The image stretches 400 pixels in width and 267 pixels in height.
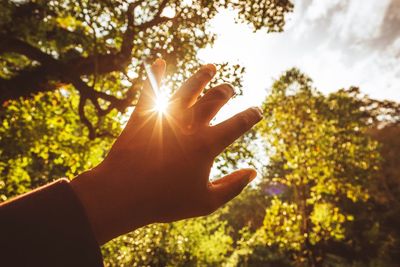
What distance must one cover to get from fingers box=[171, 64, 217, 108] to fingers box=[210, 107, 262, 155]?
293mm

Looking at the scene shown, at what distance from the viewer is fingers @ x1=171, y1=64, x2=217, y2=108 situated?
6.74ft

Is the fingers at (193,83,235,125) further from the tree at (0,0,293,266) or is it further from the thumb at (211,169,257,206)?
the tree at (0,0,293,266)

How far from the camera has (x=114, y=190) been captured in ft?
5.15

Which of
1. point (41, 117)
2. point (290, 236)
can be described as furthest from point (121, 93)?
point (290, 236)

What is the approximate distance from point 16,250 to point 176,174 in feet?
2.83

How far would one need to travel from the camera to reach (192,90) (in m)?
2.08

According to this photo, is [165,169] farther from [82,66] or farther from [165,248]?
[165,248]

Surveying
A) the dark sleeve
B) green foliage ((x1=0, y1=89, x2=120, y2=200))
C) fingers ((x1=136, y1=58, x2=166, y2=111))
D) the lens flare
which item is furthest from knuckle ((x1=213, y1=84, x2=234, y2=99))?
green foliage ((x1=0, y1=89, x2=120, y2=200))

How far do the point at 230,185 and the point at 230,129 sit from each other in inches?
14.9

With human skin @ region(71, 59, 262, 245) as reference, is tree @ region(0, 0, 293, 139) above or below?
above

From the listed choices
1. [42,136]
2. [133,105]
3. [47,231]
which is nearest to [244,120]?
[47,231]

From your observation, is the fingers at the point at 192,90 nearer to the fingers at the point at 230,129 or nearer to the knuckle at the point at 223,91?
the knuckle at the point at 223,91

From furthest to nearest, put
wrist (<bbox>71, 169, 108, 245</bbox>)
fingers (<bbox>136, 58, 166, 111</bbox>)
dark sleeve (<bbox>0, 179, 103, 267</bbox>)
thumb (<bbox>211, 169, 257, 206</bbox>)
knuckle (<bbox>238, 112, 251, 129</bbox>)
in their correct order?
1. fingers (<bbox>136, 58, 166, 111</bbox>)
2. knuckle (<bbox>238, 112, 251, 129</bbox>)
3. thumb (<bbox>211, 169, 257, 206</bbox>)
4. wrist (<bbox>71, 169, 108, 245</bbox>)
5. dark sleeve (<bbox>0, 179, 103, 267</bbox>)

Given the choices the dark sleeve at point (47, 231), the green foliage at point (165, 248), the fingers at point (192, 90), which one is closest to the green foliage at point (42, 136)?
the green foliage at point (165, 248)
